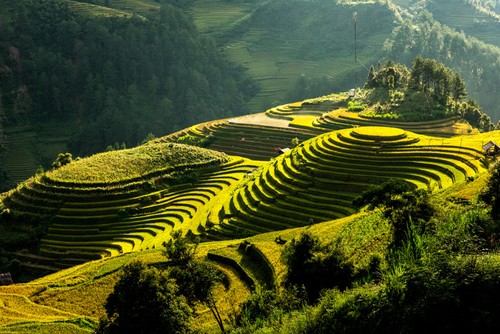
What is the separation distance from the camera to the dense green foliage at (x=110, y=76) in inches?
4407

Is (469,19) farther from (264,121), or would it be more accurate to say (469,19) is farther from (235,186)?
(235,186)

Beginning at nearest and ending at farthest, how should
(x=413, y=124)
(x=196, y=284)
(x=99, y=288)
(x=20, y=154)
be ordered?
(x=196, y=284), (x=99, y=288), (x=413, y=124), (x=20, y=154)

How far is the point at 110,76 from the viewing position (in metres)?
124

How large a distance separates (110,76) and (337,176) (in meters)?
93.6

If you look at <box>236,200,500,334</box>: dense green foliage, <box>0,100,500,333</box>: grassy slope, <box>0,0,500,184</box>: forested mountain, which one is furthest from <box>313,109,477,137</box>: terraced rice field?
<box>0,0,500,184</box>: forested mountain

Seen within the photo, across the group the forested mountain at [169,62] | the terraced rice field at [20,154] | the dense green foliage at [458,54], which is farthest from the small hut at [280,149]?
the dense green foliage at [458,54]

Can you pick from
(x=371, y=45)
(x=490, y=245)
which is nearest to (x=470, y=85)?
(x=371, y=45)

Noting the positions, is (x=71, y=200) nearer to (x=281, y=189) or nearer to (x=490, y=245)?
(x=281, y=189)

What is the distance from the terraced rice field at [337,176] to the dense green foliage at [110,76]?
67435 mm

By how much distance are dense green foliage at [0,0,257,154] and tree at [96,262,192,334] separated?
292 ft

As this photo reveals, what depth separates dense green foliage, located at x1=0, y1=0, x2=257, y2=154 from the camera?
367 ft

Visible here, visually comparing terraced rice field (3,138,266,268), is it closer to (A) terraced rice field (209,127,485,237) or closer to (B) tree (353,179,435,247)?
(A) terraced rice field (209,127,485,237)

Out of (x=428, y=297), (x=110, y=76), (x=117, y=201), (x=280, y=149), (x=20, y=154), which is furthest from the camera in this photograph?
(x=110, y=76)

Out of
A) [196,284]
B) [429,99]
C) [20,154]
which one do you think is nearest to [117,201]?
[196,284]
